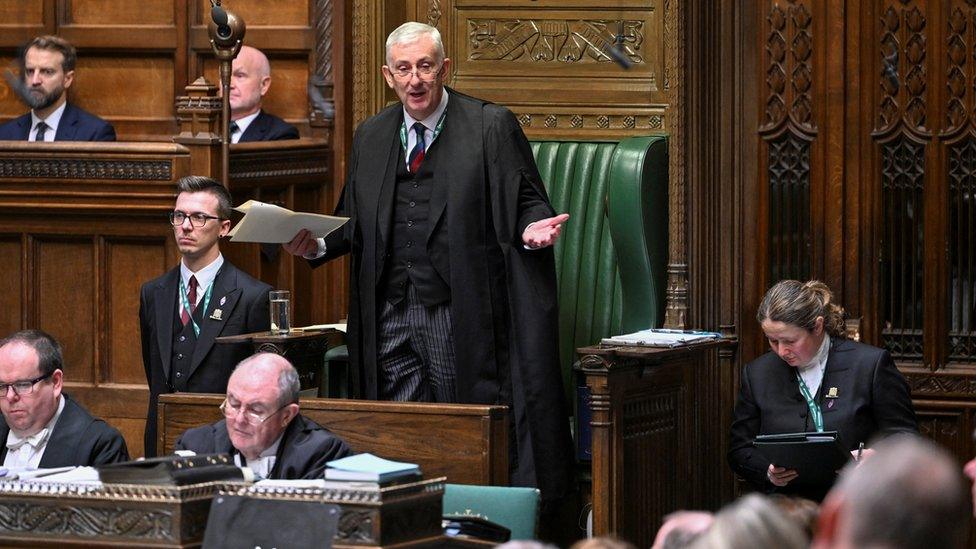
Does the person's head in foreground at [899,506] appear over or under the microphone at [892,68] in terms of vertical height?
under

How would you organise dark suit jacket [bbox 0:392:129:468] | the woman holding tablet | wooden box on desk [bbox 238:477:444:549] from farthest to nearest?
the woman holding tablet, dark suit jacket [bbox 0:392:129:468], wooden box on desk [bbox 238:477:444:549]

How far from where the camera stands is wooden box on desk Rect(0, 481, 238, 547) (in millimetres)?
3361

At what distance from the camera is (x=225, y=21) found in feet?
19.9

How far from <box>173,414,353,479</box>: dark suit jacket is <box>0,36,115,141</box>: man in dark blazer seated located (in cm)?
263

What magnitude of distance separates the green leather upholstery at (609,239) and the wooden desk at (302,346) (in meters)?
0.97

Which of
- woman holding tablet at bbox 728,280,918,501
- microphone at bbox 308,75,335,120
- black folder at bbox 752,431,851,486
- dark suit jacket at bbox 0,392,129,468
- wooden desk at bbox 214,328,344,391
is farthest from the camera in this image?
microphone at bbox 308,75,335,120

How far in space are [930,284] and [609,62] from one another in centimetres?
153

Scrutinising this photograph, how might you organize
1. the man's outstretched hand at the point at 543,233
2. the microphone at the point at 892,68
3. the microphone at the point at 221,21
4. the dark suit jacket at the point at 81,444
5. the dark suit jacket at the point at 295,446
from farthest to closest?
the microphone at the point at 892,68, the microphone at the point at 221,21, the man's outstretched hand at the point at 543,233, the dark suit jacket at the point at 81,444, the dark suit jacket at the point at 295,446

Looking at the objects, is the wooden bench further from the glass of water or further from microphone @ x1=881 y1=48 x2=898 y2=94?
microphone @ x1=881 y1=48 x2=898 y2=94

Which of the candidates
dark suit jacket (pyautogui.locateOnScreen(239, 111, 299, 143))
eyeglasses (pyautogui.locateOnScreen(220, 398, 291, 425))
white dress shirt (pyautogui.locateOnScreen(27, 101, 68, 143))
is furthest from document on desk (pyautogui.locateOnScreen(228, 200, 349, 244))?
white dress shirt (pyautogui.locateOnScreen(27, 101, 68, 143))

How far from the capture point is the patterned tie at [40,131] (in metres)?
6.74

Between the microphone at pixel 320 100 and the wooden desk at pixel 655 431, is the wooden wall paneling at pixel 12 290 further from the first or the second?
the wooden desk at pixel 655 431

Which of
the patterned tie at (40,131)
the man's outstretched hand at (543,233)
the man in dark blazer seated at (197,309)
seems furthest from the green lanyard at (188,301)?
the patterned tie at (40,131)

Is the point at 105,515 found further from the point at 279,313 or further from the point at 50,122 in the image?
the point at 50,122
